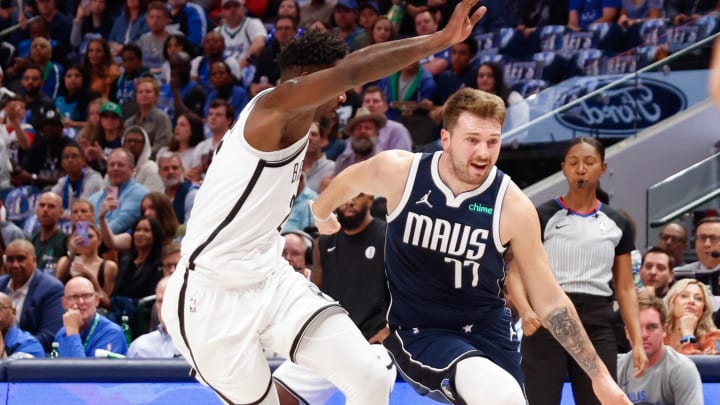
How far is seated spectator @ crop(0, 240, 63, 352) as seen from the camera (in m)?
8.30

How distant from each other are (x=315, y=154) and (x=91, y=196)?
2115 mm

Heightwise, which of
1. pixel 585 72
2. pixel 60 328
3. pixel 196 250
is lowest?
pixel 60 328

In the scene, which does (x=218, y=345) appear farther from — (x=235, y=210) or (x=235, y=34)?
(x=235, y=34)

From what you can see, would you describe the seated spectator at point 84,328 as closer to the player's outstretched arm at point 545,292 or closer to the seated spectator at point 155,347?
the seated spectator at point 155,347

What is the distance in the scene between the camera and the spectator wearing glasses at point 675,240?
29.0 feet

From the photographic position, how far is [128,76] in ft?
42.5

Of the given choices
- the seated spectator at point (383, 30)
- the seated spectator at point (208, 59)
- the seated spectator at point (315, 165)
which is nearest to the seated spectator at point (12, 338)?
the seated spectator at point (315, 165)

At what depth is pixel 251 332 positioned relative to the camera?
4699mm

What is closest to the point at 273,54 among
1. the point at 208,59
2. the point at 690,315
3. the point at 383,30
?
the point at 208,59

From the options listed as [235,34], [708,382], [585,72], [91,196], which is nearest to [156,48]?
[235,34]

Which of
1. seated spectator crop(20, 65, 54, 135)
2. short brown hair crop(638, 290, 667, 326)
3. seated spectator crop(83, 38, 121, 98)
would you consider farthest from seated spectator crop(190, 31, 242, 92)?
short brown hair crop(638, 290, 667, 326)

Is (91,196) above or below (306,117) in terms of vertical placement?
below

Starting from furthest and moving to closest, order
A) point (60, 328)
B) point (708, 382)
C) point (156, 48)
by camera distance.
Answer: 1. point (156, 48)
2. point (60, 328)
3. point (708, 382)

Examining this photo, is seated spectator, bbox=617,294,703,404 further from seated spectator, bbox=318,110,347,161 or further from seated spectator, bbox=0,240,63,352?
seated spectator, bbox=318,110,347,161
